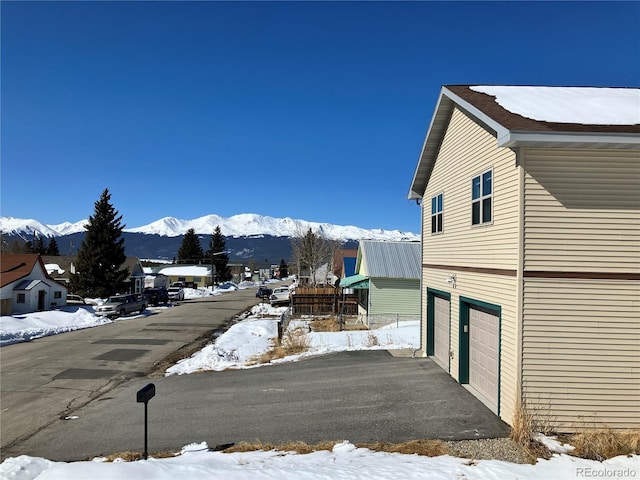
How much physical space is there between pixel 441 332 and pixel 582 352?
244 inches

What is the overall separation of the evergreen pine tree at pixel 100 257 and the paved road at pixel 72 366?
14.0m

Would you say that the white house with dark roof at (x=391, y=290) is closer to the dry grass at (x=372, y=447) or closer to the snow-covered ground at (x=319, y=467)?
the dry grass at (x=372, y=447)

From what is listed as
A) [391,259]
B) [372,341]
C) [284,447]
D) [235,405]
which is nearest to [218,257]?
[391,259]

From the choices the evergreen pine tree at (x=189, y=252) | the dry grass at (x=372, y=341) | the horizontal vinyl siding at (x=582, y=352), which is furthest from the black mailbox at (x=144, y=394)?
the evergreen pine tree at (x=189, y=252)

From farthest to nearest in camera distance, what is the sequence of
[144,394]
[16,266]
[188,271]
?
[188,271], [16,266], [144,394]

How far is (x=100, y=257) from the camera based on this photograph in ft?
140

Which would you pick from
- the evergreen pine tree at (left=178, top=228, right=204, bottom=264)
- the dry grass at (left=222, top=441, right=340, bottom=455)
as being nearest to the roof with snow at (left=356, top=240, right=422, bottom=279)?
the dry grass at (left=222, top=441, right=340, bottom=455)

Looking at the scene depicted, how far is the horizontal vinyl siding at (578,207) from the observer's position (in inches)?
334

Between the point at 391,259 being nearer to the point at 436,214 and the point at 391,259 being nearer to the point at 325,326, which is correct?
the point at 325,326

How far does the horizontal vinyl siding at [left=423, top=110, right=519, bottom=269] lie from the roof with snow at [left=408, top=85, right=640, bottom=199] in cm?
62

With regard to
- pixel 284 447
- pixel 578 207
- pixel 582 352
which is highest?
pixel 578 207

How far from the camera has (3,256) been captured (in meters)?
36.9

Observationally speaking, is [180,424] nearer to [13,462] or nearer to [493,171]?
[13,462]

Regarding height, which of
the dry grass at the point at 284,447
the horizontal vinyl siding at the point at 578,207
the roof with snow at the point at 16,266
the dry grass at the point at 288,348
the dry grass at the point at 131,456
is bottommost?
the dry grass at the point at 288,348
